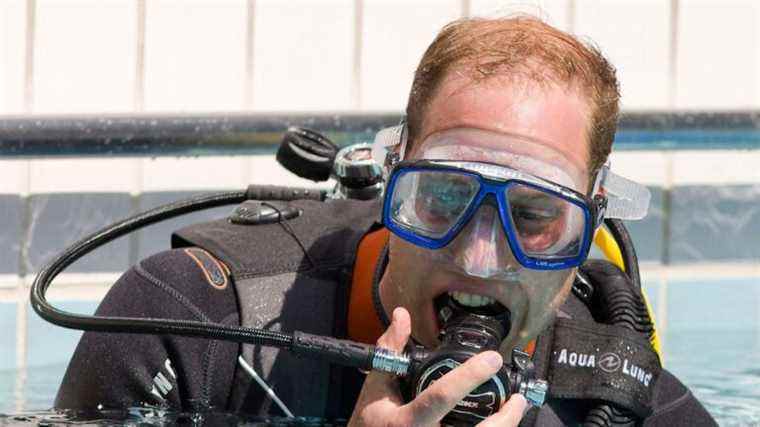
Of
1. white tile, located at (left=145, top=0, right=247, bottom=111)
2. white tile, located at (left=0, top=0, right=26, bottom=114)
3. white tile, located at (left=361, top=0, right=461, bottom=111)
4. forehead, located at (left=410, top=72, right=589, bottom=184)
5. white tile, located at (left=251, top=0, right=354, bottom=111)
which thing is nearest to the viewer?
forehead, located at (left=410, top=72, right=589, bottom=184)

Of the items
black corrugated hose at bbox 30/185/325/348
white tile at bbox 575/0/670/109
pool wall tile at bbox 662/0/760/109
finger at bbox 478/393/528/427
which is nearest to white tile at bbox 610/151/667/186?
white tile at bbox 575/0/670/109

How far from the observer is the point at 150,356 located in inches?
84.7

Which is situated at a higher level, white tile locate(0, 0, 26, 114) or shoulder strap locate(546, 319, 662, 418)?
white tile locate(0, 0, 26, 114)

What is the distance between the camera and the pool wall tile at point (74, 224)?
422 cm

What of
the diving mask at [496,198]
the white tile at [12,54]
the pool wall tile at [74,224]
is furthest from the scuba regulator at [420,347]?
the white tile at [12,54]

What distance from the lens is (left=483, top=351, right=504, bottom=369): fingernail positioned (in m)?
1.72

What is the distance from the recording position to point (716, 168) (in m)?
5.40

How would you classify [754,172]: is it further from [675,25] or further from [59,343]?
[59,343]

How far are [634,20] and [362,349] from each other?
3984mm

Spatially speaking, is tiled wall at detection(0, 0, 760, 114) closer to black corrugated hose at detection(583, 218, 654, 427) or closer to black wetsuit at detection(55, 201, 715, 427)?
black corrugated hose at detection(583, 218, 654, 427)

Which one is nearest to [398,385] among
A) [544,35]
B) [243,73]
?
[544,35]

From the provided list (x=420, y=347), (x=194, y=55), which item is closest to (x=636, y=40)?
(x=194, y=55)

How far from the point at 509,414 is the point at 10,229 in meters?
2.84

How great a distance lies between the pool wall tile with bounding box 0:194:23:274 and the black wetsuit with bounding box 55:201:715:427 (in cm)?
196
